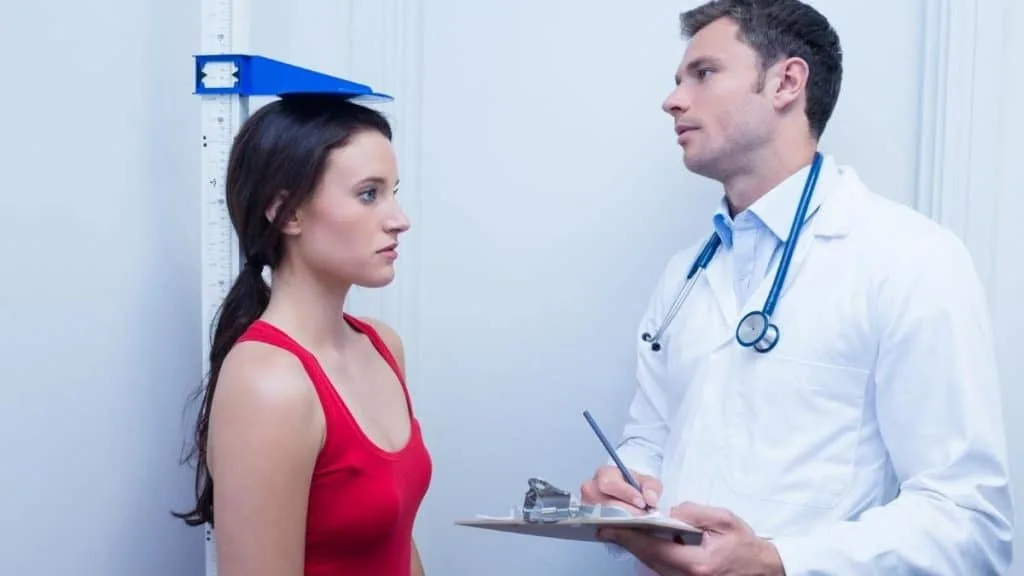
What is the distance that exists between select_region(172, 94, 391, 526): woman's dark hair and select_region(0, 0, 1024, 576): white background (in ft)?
0.54

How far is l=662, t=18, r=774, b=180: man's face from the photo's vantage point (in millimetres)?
1520

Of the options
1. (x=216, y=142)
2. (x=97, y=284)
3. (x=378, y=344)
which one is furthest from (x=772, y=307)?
(x=97, y=284)

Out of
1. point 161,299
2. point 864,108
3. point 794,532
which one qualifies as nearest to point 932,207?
point 864,108

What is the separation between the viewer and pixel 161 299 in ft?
4.84

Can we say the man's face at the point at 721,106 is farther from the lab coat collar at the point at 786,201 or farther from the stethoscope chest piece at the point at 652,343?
the stethoscope chest piece at the point at 652,343

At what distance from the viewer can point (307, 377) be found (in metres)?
1.19

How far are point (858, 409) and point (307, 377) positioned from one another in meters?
0.80

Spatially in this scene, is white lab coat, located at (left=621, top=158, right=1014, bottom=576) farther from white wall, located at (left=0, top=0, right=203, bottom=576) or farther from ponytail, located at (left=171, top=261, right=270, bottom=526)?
white wall, located at (left=0, top=0, right=203, bottom=576)

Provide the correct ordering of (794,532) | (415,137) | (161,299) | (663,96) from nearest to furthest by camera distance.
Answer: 1. (794,532)
2. (161,299)
3. (663,96)
4. (415,137)

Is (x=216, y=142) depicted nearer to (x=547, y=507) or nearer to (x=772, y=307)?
(x=547, y=507)

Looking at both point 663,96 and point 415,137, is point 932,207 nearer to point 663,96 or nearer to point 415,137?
point 663,96

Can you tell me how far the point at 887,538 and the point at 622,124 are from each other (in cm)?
94

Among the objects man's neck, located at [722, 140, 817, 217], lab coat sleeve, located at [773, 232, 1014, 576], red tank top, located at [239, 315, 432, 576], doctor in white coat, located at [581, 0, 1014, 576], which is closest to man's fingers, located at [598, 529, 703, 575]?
doctor in white coat, located at [581, 0, 1014, 576]

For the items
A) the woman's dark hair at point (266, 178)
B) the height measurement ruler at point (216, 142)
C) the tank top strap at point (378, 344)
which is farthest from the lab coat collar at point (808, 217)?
the height measurement ruler at point (216, 142)
